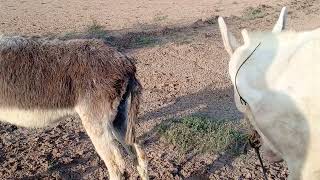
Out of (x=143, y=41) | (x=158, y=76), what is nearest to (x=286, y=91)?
(x=158, y=76)

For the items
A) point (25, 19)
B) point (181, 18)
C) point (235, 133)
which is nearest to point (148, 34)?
point (181, 18)

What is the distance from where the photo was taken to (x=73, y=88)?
13.6ft

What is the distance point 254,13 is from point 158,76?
720cm

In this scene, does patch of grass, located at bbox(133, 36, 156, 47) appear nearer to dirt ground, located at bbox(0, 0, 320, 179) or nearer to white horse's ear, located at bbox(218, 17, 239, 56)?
dirt ground, located at bbox(0, 0, 320, 179)

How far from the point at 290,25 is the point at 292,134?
11.4m

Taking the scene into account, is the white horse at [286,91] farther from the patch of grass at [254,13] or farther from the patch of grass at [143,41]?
the patch of grass at [254,13]

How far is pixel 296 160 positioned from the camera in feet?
5.33

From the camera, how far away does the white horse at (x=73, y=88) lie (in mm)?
4121

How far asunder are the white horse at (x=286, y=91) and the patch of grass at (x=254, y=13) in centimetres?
1190

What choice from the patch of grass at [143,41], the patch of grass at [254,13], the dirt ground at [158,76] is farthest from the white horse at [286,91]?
the patch of grass at [254,13]

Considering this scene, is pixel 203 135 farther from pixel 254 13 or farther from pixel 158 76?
pixel 254 13

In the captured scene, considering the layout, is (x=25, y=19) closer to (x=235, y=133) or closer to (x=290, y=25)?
(x=290, y=25)


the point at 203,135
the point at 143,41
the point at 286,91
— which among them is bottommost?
the point at 143,41

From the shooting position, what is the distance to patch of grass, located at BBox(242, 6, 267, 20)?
13.4 metres
